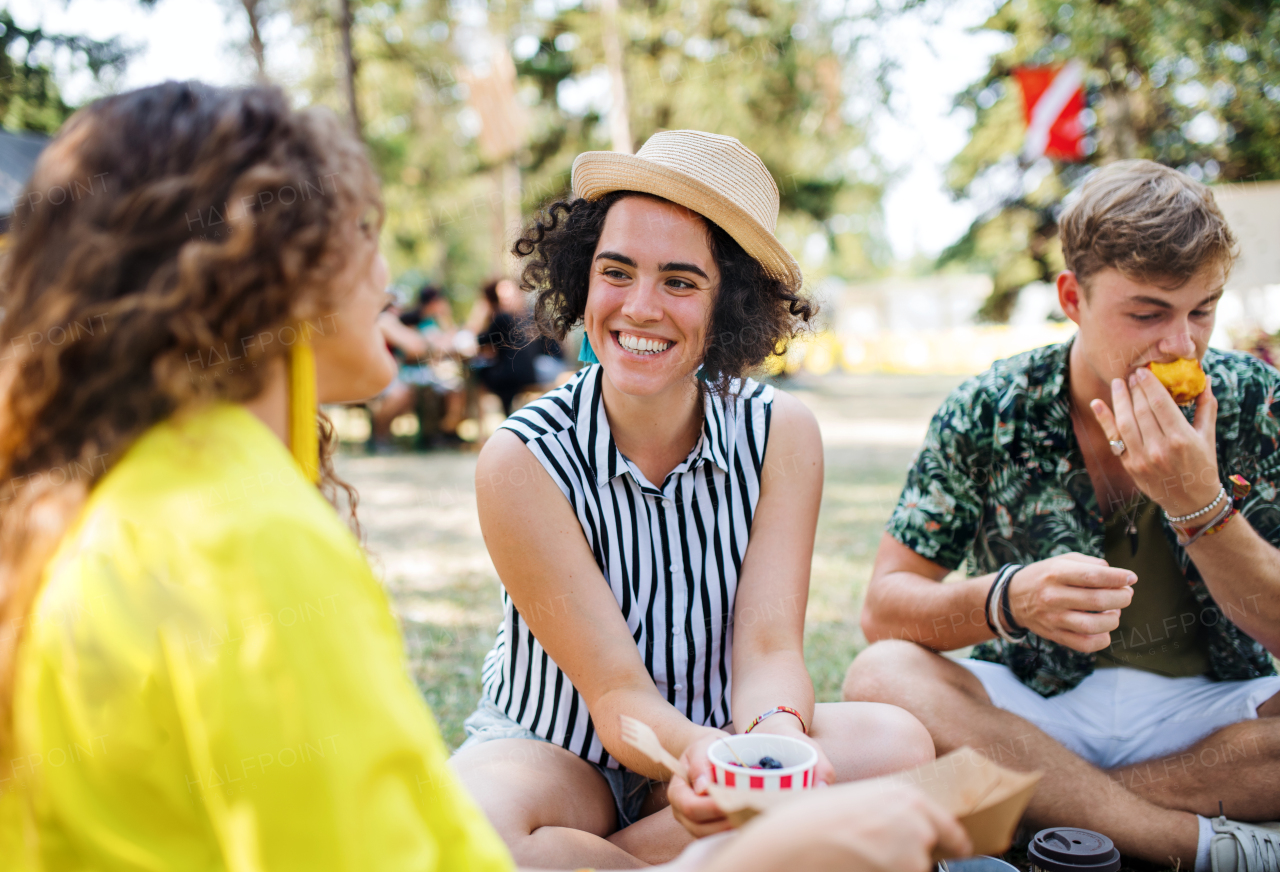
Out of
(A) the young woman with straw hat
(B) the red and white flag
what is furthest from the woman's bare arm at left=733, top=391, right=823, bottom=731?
(B) the red and white flag

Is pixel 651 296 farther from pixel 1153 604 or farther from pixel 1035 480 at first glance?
pixel 1153 604

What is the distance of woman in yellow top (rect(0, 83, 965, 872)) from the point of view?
38.2 inches

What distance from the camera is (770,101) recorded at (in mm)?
17484

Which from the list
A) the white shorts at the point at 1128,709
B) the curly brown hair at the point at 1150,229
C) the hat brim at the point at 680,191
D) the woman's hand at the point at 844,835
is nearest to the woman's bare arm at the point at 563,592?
the hat brim at the point at 680,191

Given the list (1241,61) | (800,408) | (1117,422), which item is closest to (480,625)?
(800,408)

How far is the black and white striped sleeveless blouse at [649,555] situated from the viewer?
2.28m

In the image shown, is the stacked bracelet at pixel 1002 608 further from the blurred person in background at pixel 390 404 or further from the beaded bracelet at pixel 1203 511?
the blurred person in background at pixel 390 404

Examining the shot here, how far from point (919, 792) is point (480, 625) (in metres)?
3.76

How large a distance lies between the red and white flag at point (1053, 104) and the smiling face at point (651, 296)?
11.0 m

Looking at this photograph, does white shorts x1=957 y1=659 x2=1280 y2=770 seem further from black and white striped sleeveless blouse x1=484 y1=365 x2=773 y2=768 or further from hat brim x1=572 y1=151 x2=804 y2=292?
hat brim x1=572 y1=151 x2=804 y2=292

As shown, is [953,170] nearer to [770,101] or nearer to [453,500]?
[770,101]

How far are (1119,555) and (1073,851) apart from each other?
0.88 m

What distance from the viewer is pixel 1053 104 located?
456 inches

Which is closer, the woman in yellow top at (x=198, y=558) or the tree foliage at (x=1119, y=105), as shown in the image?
the woman in yellow top at (x=198, y=558)
